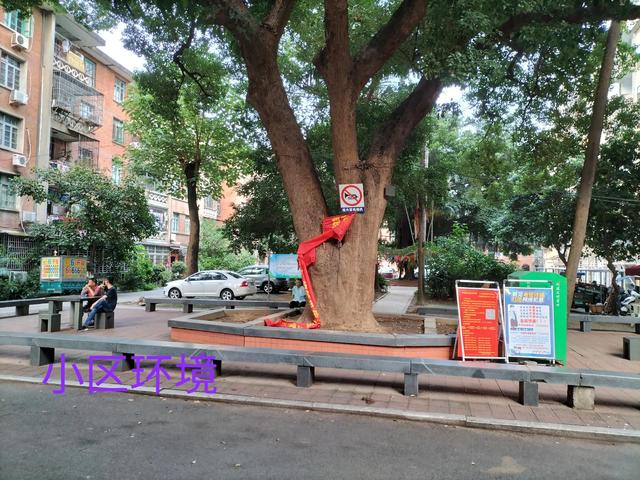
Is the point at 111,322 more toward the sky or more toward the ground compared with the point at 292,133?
more toward the ground

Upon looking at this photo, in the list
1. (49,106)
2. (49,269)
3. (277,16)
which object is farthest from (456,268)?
(49,106)

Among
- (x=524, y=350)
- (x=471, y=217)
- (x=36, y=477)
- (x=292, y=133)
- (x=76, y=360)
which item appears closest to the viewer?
(x=36, y=477)

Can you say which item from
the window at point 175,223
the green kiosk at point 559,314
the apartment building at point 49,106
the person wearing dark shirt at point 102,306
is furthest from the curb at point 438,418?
the window at point 175,223

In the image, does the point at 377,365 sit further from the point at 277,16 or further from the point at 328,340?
the point at 277,16

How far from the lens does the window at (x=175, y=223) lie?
4119 centimetres

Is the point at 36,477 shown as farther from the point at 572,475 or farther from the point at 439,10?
the point at 439,10

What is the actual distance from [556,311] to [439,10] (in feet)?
17.5

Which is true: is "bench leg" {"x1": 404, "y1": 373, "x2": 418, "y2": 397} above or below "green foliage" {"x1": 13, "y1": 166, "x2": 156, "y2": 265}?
below

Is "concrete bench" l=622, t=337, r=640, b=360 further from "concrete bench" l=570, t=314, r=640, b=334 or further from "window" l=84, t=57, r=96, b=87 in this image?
"window" l=84, t=57, r=96, b=87

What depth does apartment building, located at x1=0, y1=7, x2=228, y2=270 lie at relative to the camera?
22484 millimetres

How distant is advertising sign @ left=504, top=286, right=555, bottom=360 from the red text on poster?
0.66 feet

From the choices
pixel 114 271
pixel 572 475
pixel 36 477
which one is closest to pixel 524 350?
Result: pixel 572 475

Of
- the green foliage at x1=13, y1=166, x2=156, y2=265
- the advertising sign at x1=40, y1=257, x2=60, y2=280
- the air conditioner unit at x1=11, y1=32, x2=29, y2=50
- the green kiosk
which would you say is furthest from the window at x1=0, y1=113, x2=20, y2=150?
the green kiosk

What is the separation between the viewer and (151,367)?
740 centimetres
